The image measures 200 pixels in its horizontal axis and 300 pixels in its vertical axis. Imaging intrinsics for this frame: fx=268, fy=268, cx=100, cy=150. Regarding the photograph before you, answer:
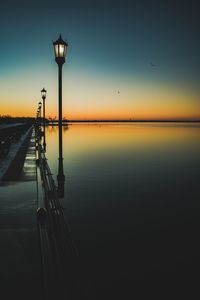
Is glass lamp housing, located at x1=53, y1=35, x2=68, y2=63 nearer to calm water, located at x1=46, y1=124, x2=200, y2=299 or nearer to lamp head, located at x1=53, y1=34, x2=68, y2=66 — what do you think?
lamp head, located at x1=53, y1=34, x2=68, y2=66

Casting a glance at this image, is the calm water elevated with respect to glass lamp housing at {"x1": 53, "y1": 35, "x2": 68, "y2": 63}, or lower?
lower

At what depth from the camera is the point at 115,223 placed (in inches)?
480

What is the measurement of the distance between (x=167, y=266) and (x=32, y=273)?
16.4 ft

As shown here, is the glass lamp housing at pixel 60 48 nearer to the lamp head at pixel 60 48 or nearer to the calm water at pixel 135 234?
the lamp head at pixel 60 48

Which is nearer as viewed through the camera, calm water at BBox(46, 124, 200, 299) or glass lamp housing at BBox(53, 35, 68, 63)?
calm water at BBox(46, 124, 200, 299)

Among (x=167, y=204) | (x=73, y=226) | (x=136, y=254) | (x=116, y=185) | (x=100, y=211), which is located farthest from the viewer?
(x=116, y=185)

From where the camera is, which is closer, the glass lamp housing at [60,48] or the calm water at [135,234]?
the calm water at [135,234]

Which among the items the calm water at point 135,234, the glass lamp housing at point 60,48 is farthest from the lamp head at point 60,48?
the calm water at point 135,234

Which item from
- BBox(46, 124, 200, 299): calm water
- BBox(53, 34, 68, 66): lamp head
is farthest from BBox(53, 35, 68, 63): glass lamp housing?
BBox(46, 124, 200, 299): calm water

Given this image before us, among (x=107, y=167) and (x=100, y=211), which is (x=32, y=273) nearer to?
(x=100, y=211)

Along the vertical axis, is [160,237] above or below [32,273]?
below

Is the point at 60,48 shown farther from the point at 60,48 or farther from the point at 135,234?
the point at 135,234

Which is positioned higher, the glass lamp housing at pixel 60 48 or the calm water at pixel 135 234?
the glass lamp housing at pixel 60 48

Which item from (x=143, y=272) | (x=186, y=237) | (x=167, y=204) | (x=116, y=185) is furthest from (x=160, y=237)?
(x=116, y=185)
